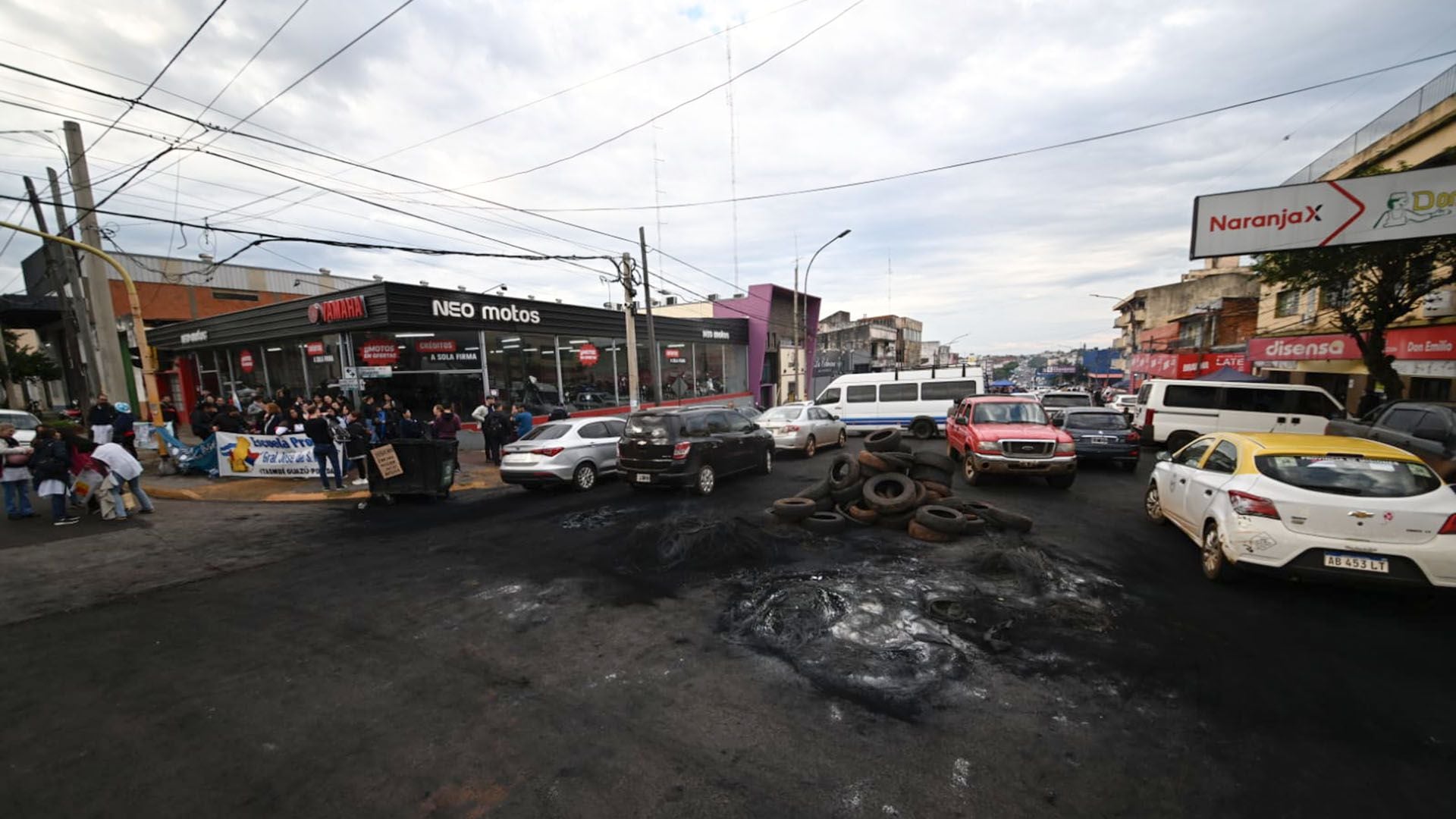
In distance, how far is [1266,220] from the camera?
9984 mm

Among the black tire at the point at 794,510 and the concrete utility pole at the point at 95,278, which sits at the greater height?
the concrete utility pole at the point at 95,278

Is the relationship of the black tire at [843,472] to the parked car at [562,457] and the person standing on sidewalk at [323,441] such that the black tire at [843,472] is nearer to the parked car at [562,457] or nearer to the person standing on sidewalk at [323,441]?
the parked car at [562,457]

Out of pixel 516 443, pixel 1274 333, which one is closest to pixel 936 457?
pixel 516 443

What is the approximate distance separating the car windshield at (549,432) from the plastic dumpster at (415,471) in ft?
5.13

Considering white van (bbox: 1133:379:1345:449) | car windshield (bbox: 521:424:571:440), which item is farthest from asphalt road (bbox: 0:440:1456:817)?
white van (bbox: 1133:379:1345:449)

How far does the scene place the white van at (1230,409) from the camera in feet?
43.3

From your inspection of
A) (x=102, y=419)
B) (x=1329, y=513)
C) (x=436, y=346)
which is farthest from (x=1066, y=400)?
(x=102, y=419)

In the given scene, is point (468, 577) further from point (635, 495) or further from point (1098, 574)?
point (1098, 574)

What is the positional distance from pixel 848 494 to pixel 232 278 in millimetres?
50457

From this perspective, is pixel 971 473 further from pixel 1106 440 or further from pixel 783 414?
pixel 783 414

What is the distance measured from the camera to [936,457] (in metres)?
8.74

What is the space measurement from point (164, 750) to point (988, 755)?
4.76 meters

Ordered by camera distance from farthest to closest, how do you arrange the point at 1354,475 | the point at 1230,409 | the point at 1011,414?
the point at 1230,409
the point at 1011,414
the point at 1354,475

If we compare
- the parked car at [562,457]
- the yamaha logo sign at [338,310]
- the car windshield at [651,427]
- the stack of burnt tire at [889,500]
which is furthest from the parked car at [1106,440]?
the yamaha logo sign at [338,310]
